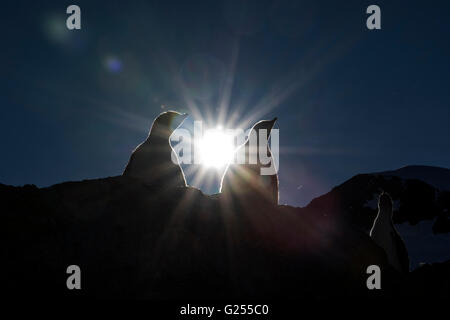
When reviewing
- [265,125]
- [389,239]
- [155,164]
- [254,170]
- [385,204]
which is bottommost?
[389,239]

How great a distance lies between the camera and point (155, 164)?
11.1m

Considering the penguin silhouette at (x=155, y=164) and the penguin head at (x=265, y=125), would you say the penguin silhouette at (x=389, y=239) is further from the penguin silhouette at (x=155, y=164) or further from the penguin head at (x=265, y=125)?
the penguin silhouette at (x=155, y=164)

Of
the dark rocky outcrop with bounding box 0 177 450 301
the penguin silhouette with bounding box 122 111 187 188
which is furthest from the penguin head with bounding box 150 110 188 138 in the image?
the dark rocky outcrop with bounding box 0 177 450 301

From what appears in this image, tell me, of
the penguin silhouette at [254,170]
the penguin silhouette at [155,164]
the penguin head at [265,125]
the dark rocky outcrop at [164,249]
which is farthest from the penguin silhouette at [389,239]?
the penguin silhouette at [155,164]

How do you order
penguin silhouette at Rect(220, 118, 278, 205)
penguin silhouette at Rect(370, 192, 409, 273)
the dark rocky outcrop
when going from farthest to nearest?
penguin silhouette at Rect(370, 192, 409, 273) → penguin silhouette at Rect(220, 118, 278, 205) → the dark rocky outcrop

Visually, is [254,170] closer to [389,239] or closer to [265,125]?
[265,125]

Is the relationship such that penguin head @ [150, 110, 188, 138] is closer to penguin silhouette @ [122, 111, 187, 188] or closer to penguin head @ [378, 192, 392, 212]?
penguin silhouette @ [122, 111, 187, 188]

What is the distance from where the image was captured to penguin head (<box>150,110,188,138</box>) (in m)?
11.9

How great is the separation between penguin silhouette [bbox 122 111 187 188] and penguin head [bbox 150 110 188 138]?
3.7 inches

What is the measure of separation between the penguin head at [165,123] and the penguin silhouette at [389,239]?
7.40 metres

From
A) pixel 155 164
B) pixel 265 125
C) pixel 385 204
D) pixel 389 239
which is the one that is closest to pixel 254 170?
pixel 265 125

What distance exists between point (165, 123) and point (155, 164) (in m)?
1.84

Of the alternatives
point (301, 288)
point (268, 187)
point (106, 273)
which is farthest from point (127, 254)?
point (268, 187)

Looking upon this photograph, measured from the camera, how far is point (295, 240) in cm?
635
